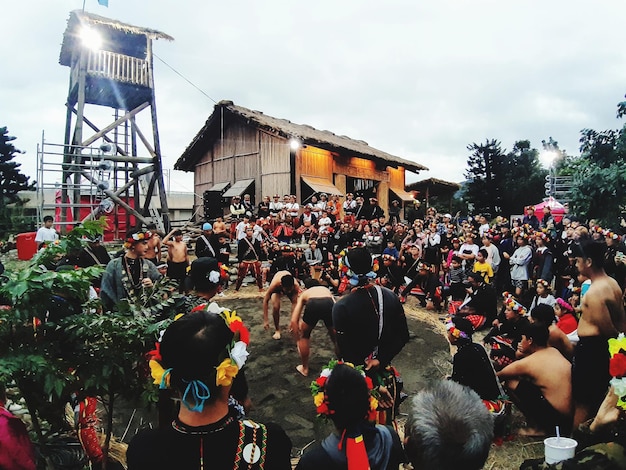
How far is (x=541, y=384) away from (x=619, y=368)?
2.03 metres

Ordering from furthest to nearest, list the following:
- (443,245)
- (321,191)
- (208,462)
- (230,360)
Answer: (321,191)
(443,245)
(230,360)
(208,462)

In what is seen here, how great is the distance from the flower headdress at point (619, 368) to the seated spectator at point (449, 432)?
1.05 m

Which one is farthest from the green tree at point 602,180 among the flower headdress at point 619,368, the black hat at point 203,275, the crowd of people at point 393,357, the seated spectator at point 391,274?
the black hat at point 203,275

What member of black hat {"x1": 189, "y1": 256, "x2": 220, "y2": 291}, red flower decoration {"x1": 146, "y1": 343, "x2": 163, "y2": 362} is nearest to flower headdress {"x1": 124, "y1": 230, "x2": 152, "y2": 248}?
black hat {"x1": 189, "y1": 256, "x2": 220, "y2": 291}

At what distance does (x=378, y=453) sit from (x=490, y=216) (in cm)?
3191

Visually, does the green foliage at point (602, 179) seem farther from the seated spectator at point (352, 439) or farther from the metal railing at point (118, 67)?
the metal railing at point (118, 67)

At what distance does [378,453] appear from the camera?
6.76 feet

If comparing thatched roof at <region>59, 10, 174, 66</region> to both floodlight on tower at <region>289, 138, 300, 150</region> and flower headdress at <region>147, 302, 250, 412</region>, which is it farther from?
flower headdress at <region>147, 302, 250, 412</region>

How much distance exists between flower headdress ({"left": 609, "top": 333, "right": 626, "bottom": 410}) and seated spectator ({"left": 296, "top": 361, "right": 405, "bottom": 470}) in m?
1.33

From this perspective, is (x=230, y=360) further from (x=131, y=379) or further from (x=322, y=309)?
(x=322, y=309)

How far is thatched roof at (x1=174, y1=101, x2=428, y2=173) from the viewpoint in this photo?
18.3m

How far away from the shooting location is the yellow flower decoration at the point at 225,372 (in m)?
1.60

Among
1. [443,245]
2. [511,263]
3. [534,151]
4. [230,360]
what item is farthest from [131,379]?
[534,151]

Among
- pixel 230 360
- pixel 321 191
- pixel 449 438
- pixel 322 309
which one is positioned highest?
pixel 321 191
